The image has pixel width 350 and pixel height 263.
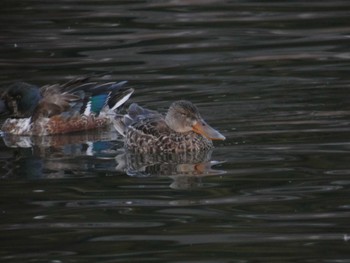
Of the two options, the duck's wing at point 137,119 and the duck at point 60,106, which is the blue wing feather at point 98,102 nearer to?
the duck at point 60,106

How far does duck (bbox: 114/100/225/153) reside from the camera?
11.6m

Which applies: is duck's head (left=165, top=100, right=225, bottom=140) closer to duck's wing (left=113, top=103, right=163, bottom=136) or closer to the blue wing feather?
duck's wing (left=113, top=103, right=163, bottom=136)

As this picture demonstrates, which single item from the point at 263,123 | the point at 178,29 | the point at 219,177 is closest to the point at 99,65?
the point at 178,29

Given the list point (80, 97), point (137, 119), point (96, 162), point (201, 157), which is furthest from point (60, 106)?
point (201, 157)

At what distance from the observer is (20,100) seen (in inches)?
538

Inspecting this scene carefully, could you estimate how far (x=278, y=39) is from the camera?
56.3 ft

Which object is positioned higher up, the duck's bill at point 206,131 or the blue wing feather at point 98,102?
the duck's bill at point 206,131

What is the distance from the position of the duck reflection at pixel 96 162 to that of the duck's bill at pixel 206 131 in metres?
0.13

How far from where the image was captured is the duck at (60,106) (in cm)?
1361

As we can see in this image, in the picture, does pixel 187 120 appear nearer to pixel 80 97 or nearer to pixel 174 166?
pixel 174 166

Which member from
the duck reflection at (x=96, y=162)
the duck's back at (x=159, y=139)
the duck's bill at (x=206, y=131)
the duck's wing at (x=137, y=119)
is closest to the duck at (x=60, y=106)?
the duck reflection at (x=96, y=162)

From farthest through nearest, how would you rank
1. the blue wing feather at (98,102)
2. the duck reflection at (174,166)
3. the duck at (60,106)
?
the blue wing feather at (98,102)
the duck at (60,106)
the duck reflection at (174,166)

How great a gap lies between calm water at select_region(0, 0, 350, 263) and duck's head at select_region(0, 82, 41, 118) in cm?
58

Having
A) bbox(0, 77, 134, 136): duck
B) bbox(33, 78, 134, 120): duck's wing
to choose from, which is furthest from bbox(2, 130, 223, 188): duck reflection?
bbox(33, 78, 134, 120): duck's wing
